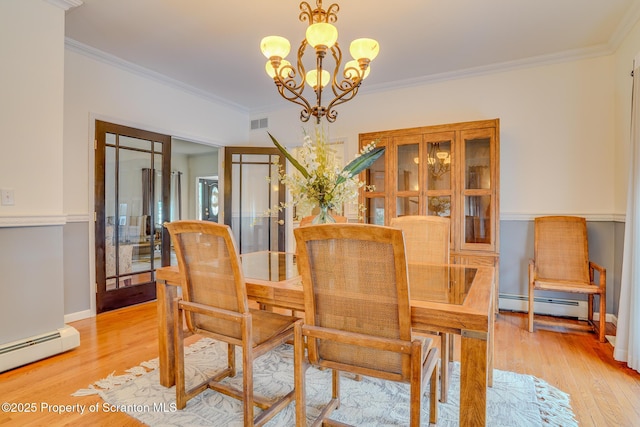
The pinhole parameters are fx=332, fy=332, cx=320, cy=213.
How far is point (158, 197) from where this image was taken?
154 inches

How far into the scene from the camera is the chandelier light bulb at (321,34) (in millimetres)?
1972

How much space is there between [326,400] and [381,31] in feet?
9.47

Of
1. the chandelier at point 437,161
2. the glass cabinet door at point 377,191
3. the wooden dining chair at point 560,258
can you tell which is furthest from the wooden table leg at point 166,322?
the wooden dining chair at point 560,258

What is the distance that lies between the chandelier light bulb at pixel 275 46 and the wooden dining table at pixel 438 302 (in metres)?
1.35

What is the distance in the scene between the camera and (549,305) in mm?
3418

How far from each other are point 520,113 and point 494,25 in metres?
1.13

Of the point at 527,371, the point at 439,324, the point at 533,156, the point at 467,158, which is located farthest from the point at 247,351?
the point at 533,156

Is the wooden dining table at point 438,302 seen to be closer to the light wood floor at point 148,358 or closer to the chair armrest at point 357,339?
the chair armrest at point 357,339

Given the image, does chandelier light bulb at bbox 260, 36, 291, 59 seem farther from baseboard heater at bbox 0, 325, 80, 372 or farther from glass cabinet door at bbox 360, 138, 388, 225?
baseboard heater at bbox 0, 325, 80, 372

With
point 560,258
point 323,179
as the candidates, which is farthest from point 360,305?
point 560,258

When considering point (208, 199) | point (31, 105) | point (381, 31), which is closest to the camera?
point (31, 105)

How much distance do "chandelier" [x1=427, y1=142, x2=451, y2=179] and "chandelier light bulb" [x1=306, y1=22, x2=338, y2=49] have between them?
1.96 metres

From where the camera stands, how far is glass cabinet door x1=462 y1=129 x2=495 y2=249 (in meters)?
3.32

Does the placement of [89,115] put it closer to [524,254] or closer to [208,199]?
[524,254]
